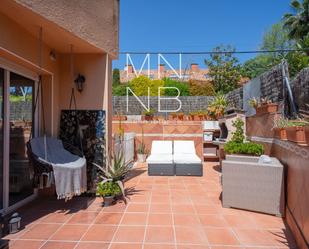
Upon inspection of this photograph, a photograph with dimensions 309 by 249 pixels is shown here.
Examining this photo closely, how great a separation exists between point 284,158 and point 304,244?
1821 mm

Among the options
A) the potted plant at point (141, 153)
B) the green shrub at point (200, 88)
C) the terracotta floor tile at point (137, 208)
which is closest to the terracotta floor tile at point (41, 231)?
the terracotta floor tile at point (137, 208)

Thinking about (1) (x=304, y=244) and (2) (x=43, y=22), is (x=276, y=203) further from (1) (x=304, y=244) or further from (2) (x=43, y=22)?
(2) (x=43, y=22)

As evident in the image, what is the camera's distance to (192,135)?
36.9ft

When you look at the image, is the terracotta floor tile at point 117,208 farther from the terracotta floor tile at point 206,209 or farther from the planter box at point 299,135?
the planter box at point 299,135

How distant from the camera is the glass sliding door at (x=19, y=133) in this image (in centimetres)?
455

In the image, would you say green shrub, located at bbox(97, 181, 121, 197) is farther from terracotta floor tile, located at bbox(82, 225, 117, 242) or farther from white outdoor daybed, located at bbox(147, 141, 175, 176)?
white outdoor daybed, located at bbox(147, 141, 175, 176)

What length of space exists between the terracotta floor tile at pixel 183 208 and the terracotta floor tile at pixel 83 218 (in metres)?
1.40

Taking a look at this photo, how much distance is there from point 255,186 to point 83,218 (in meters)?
2.93

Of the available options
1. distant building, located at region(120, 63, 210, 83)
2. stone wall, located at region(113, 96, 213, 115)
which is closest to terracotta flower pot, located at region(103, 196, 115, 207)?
stone wall, located at region(113, 96, 213, 115)

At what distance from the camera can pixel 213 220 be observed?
4090 mm

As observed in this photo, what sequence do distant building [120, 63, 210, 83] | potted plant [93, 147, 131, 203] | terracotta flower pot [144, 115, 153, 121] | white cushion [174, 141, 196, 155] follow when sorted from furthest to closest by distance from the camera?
distant building [120, 63, 210, 83]
terracotta flower pot [144, 115, 153, 121]
white cushion [174, 141, 196, 155]
potted plant [93, 147, 131, 203]

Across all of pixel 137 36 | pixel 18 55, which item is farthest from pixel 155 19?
pixel 18 55

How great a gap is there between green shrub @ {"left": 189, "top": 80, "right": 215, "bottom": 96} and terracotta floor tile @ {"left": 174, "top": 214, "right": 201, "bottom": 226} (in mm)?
19296

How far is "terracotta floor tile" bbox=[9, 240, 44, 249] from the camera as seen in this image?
10.5ft
